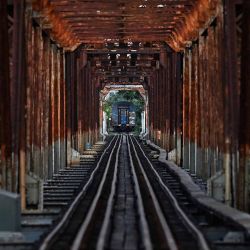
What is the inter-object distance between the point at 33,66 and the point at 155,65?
2390cm

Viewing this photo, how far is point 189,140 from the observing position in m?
22.7

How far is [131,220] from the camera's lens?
12.0 m

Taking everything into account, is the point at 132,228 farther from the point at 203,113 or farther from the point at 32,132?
the point at 203,113

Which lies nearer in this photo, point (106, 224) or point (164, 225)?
point (164, 225)

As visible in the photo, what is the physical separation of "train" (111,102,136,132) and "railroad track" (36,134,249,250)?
59.8m

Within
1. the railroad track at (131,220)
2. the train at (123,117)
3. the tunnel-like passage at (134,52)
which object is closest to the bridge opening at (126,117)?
the train at (123,117)

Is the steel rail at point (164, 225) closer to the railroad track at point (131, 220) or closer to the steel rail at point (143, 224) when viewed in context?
the railroad track at point (131, 220)

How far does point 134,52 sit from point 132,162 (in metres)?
6.03

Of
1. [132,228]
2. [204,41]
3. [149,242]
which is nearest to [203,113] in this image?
[204,41]

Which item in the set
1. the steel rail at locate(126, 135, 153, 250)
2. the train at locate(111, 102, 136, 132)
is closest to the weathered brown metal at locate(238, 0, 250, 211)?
the steel rail at locate(126, 135, 153, 250)

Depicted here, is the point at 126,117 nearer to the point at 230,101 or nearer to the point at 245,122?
the point at 230,101

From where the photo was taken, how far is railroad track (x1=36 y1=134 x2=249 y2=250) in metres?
9.45

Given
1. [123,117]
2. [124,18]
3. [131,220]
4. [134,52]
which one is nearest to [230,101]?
[131,220]

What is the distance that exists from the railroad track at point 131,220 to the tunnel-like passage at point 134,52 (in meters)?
1.21
